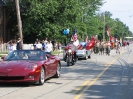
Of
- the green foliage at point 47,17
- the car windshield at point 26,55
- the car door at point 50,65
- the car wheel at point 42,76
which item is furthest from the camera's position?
the green foliage at point 47,17

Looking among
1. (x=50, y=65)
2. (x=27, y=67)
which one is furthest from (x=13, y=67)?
(x=50, y=65)

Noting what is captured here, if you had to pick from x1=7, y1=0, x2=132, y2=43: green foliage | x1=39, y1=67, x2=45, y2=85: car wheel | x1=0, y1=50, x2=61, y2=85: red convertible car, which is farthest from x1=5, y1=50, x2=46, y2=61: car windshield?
x1=7, y1=0, x2=132, y2=43: green foliage

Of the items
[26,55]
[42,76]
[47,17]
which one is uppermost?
[47,17]

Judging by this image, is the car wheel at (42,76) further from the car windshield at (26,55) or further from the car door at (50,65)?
the car windshield at (26,55)

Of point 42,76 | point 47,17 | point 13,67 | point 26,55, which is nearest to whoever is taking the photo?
point 13,67

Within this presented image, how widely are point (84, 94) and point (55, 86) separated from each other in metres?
1.96

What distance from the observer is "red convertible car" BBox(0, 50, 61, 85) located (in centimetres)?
1126

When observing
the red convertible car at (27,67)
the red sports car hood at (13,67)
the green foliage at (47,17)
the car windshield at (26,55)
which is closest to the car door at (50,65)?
the red convertible car at (27,67)

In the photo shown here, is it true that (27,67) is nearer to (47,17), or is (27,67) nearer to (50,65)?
(50,65)

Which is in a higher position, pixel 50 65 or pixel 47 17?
pixel 47 17

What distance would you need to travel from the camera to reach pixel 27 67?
1145cm

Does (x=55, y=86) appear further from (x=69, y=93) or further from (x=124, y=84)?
(x=124, y=84)

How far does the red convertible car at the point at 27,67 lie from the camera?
1126 centimetres

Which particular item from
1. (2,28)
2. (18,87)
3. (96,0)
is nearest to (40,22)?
(2,28)
